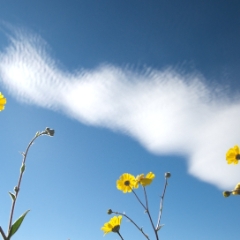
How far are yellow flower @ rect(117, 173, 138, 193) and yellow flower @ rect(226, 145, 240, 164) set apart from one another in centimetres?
147

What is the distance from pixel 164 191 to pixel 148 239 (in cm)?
135

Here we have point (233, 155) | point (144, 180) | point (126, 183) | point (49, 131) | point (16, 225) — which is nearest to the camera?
point (16, 225)

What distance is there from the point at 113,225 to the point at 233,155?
2016 millimetres

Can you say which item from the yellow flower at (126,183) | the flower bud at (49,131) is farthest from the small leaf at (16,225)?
the yellow flower at (126,183)

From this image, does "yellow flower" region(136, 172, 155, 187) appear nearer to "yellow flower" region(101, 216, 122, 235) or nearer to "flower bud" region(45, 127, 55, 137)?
"yellow flower" region(101, 216, 122, 235)

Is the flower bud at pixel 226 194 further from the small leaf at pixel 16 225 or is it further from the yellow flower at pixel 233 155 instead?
the small leaf at pixel 16 225

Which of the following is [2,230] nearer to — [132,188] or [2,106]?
[2,106]

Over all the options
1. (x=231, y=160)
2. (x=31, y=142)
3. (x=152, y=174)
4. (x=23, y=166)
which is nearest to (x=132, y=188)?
(x=152, y=174)

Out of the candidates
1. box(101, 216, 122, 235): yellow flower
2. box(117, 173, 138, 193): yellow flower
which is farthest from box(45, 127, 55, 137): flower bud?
box(117, 173, 138, 193): yellow flower

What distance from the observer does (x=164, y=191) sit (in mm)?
4199

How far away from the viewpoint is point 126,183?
5.19 metres

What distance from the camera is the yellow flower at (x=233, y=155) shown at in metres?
4.45

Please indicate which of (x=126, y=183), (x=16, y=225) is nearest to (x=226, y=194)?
(x=126, y=183)

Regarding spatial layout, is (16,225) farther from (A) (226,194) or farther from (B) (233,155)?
(B) (233,155)
